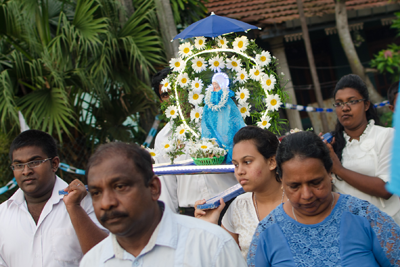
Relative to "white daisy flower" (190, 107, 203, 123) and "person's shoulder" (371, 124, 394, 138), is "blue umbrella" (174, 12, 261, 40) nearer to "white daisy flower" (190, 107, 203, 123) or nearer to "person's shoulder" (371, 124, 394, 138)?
"white daisy flower" (190, 107, 203, 123)

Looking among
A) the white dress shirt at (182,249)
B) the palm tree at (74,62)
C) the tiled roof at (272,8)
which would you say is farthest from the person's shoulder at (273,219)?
the tiled roof at (272,8)

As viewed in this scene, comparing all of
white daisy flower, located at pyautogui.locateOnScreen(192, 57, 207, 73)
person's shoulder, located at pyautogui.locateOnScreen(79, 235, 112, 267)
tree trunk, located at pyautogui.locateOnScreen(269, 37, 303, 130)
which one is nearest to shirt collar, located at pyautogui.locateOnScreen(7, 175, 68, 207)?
person's shoulder, located at pyautogui.locateOnScreen(79, 235, 112, 267)

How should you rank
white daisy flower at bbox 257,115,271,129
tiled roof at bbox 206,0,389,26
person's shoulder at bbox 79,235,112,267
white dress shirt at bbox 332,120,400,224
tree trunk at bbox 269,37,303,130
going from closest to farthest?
person's shoulder at bbox 79,235,112,267 < white dress shirt at bbox 332,120,400,224 < white daisy flower at bbox 257,115,271,129 < tiled roof at bbox 206,0,389,26 < tree trunk at bbox 269,37,303,130

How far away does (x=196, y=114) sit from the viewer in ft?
12.5

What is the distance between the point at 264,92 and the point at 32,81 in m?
3.76

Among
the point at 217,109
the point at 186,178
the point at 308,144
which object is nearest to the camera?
the point at 308,144

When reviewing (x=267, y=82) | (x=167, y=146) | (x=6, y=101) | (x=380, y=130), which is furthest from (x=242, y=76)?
(x=6, y=101)

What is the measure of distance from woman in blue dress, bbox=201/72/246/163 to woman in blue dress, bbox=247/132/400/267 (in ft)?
4.74

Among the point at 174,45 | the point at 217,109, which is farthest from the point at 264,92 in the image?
the point at 174,45

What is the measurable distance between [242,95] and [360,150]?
1117 mm

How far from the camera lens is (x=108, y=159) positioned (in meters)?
1.71

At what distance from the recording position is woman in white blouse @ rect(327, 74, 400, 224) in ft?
9.87

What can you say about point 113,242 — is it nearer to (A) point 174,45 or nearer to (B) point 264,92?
(B) point 264,92

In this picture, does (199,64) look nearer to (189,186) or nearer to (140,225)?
(189,186)
